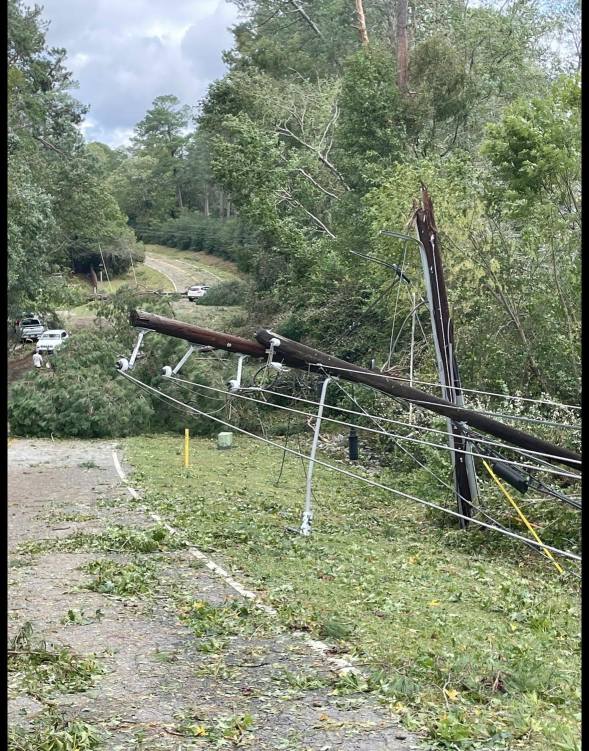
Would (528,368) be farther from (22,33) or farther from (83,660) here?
(22,33)

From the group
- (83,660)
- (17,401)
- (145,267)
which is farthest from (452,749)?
(145,267)

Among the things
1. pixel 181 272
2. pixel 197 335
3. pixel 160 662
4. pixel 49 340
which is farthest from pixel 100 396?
pixel 181 272

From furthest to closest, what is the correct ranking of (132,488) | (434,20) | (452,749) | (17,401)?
(434,20) < (17,401) < (132,488) < (452,749)

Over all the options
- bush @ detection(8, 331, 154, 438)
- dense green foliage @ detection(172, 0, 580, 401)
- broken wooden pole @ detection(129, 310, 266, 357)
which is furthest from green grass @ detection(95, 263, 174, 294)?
broken wooden pole @ detection(129, 310, 266, 357)

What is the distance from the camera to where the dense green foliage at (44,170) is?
31328 millimetres

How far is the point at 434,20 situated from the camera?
34.4m

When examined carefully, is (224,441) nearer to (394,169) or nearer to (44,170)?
(394,169)

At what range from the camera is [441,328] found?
495 inches

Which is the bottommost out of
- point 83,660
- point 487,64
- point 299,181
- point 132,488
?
point 132,488

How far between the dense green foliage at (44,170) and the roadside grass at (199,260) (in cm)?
1219

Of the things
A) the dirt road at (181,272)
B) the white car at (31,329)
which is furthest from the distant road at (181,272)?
the white car at (31,329)

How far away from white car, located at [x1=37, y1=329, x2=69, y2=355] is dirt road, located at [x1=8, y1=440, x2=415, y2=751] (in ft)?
81.8

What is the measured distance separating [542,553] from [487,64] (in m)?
23.3

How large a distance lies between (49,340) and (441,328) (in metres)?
26.8
